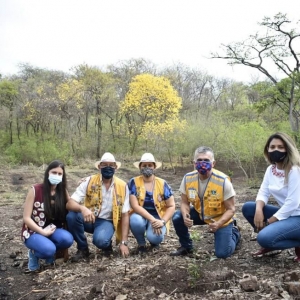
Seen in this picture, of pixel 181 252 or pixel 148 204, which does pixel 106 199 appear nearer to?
pixel 148 204

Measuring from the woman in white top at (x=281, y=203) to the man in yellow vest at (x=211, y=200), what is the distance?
1.04ft

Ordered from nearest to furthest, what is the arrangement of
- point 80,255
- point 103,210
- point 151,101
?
point 80,255, point 103,210, point 151,101

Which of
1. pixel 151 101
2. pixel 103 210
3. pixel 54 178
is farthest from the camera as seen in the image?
pixel 151 101

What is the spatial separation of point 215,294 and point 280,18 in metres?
17.5

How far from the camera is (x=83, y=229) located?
4555 mm

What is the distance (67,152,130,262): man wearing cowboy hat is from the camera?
4.49 meters

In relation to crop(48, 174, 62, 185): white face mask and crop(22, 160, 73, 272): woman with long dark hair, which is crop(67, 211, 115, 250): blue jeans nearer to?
crop(22, 160, 73, 272): woman with long dark hair

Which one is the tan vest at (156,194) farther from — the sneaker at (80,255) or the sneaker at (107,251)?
the sneaker at (80,255)

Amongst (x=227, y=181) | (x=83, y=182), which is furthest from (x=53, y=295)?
(x=227, y=181)

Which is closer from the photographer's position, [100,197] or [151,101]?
[100,197]

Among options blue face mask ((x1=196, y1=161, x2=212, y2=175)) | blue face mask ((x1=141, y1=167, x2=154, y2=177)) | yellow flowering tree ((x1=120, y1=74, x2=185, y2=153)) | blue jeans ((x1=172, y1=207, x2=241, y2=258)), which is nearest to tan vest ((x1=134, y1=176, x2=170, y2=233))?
blue face mask ((x1=141, y1=167, x2=154, y2=177))

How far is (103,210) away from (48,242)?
80 cm

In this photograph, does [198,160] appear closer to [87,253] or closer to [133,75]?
[87,253]

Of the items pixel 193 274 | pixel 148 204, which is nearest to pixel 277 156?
pixel 193 274
